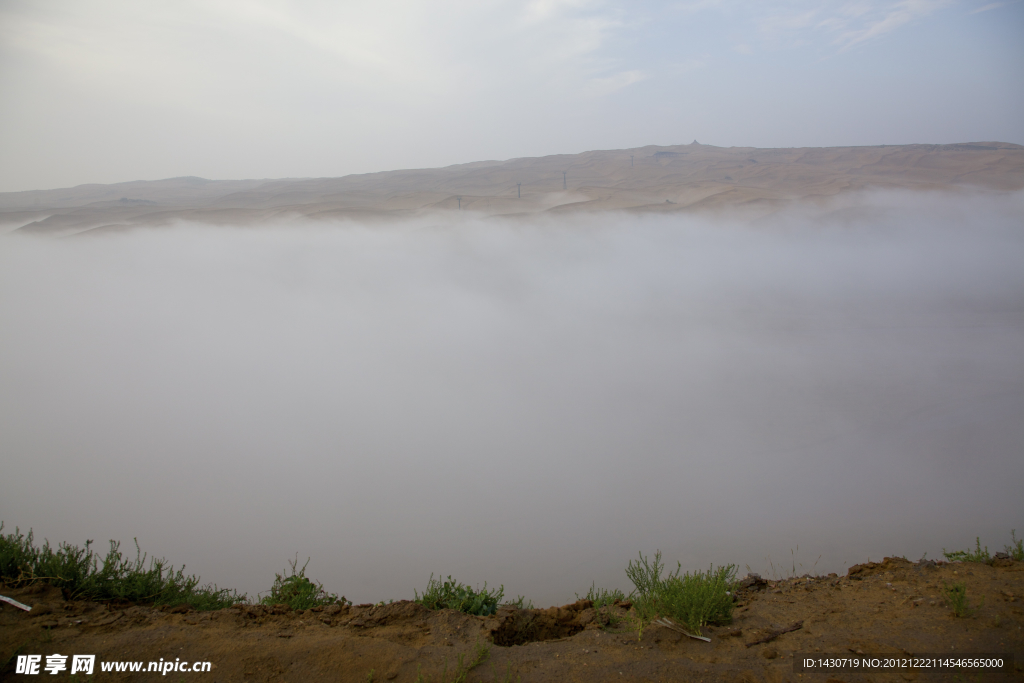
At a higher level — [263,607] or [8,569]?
[8,569]

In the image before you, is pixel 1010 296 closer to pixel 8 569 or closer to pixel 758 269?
pixel 758 269

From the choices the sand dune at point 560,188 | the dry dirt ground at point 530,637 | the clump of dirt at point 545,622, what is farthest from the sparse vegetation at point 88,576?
the sand dune at point 560,188

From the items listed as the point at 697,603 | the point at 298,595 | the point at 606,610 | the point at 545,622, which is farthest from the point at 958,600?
the point at 298,595

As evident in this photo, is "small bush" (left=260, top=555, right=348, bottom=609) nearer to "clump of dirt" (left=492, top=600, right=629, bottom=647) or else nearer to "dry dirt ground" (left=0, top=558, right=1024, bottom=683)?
"dry dirt ground" (left=0, top=558, right=1024, bottom=683)

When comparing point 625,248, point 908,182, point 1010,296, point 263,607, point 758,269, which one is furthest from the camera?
point 625,248

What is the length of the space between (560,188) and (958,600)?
2241 cm

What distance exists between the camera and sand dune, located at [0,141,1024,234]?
1864 centimetres

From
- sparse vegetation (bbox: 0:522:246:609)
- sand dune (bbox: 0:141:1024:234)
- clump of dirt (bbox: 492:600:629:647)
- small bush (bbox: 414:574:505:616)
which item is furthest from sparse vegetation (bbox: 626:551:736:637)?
sand dune (bbox: 0:141:1024:234)

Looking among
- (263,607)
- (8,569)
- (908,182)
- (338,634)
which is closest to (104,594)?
(8,569)

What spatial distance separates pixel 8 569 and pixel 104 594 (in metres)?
0.69

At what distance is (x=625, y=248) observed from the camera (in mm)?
22031

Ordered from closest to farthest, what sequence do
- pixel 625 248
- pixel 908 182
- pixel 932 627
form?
pixel 932 627
pixel 908 182
pixel 625 248

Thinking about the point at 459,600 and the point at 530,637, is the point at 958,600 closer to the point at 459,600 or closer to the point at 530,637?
the point at 530,637

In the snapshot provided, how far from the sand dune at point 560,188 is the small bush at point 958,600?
1901cm
